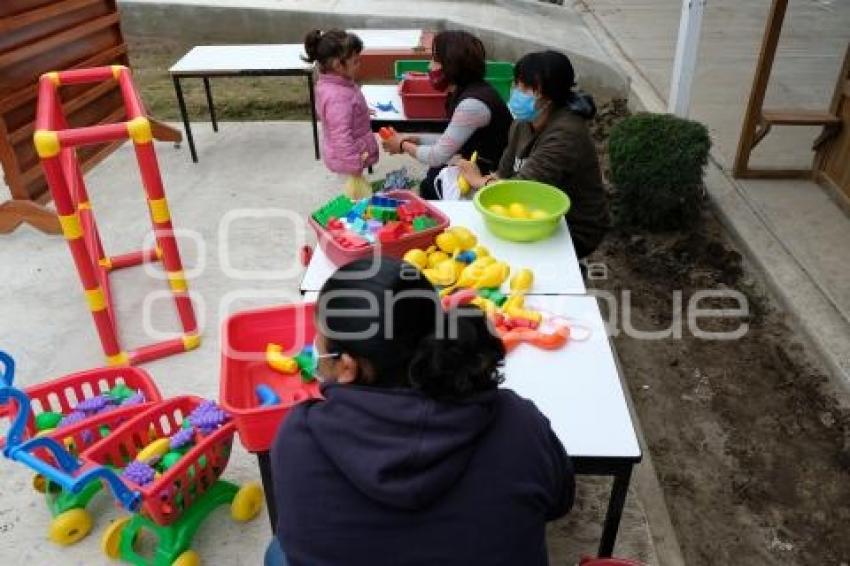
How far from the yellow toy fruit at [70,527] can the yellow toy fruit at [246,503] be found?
1.70ft

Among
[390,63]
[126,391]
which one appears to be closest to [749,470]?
[126,391]

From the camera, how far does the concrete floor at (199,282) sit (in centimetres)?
251

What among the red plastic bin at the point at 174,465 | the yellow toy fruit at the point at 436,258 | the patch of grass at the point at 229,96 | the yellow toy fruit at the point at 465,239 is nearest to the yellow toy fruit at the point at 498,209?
the yellow toy fruit at the point at 465,239

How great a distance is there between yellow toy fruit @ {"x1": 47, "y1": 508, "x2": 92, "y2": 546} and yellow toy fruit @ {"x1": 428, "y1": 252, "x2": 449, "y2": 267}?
1545 millimetres

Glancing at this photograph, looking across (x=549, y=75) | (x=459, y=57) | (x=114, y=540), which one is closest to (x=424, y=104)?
(x=459, y=57)

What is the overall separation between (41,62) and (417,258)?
3.63 meters

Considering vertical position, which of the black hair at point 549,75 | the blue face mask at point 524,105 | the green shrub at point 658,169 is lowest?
the green shrub at point 658,169

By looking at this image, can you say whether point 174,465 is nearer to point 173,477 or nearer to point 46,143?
point 173,477

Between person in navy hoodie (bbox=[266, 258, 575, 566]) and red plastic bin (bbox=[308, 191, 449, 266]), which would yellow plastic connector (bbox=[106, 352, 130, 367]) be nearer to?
red plastic bin (bbox=[308, 191, 449, 266])

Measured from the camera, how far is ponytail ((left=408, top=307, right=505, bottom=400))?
119 centimetres

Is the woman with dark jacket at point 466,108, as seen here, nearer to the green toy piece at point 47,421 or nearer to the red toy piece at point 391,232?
the red toy piece at point 391,232

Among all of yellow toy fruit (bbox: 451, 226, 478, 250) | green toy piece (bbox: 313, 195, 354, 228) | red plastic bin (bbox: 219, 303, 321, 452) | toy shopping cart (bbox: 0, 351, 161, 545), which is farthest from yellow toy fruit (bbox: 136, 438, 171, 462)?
yellow toy fruit (bbox: 451, 226, 478, 250)

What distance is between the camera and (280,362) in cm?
213

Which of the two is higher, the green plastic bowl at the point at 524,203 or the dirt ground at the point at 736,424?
the green plastic bowl at the point at 524,203
